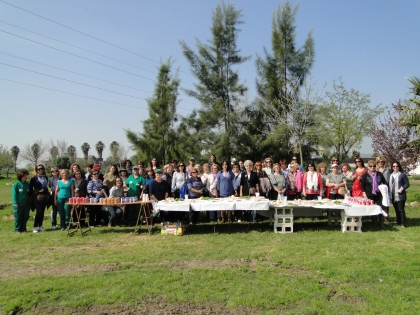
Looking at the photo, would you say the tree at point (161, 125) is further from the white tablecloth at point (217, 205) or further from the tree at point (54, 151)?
the tree at point (54, 151)

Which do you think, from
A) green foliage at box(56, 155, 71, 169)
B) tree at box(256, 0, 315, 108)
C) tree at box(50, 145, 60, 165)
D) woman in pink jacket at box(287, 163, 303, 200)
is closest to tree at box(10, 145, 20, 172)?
tree at box(50, 145, 60, 165)

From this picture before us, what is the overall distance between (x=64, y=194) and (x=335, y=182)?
6780 mm

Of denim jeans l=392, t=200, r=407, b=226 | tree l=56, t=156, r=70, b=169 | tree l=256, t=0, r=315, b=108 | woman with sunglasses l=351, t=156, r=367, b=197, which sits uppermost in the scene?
tree l=256, t=0, r=315, b=108

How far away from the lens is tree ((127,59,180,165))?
66.4 feet

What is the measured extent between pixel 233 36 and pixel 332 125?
24.6 ft

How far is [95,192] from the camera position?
28.8 feet

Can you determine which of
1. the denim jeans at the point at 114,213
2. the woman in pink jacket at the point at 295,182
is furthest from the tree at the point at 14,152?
the woman in pink jacket at the point at 295,182

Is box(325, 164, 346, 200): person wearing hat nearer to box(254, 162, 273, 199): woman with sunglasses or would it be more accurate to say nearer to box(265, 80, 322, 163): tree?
box(254, 162, 273, 199): woman with sunglasses

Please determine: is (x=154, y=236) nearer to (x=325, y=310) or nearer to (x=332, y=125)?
(x=325, y=310)

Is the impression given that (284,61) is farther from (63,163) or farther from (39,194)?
(63,163)

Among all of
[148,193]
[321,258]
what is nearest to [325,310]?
[321,258]

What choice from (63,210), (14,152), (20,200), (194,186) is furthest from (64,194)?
(14,152)

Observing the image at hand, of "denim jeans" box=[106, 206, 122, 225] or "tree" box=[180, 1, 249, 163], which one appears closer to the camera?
"denim jeans" box=[106, 206, 122, 225]

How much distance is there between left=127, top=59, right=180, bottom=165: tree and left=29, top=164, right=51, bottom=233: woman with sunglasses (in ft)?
38.5
